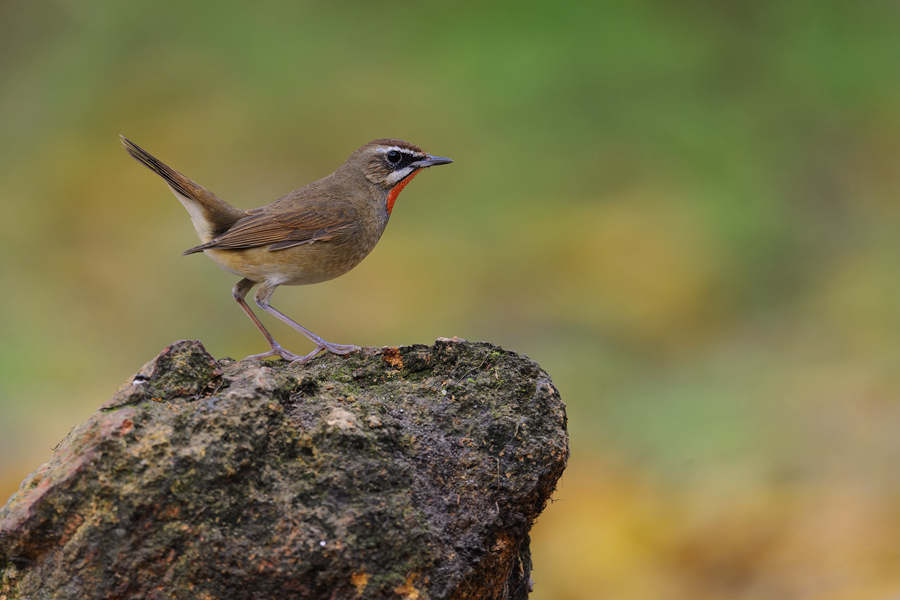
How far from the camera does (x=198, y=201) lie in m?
6.47

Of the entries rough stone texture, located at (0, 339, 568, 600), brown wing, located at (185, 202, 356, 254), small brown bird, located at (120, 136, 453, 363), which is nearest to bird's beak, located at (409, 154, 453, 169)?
small brown bird, located at (120, 136, 453, 363)

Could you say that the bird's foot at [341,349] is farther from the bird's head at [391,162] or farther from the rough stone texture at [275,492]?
the bird's head at [391,162]

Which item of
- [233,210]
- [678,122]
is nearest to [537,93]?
[678,122]

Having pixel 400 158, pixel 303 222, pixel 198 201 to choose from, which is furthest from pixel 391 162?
pixel 198 201

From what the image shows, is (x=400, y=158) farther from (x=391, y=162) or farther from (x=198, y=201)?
(x=198, y=201)

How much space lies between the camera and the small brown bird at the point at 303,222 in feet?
20.6

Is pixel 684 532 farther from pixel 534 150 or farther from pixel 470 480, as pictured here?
pixel 534 150

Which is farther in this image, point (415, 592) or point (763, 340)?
point (763, 340)

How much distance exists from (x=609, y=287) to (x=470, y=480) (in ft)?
30.1

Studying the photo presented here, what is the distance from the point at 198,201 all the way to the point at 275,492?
3096 mm

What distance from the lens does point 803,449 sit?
9.92 metres

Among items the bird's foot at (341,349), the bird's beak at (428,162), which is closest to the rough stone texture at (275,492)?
the bird's foot at (341,349)

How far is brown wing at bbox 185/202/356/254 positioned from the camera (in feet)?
20.6

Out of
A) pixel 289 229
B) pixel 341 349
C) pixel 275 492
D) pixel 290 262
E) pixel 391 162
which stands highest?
pixel 391 162
